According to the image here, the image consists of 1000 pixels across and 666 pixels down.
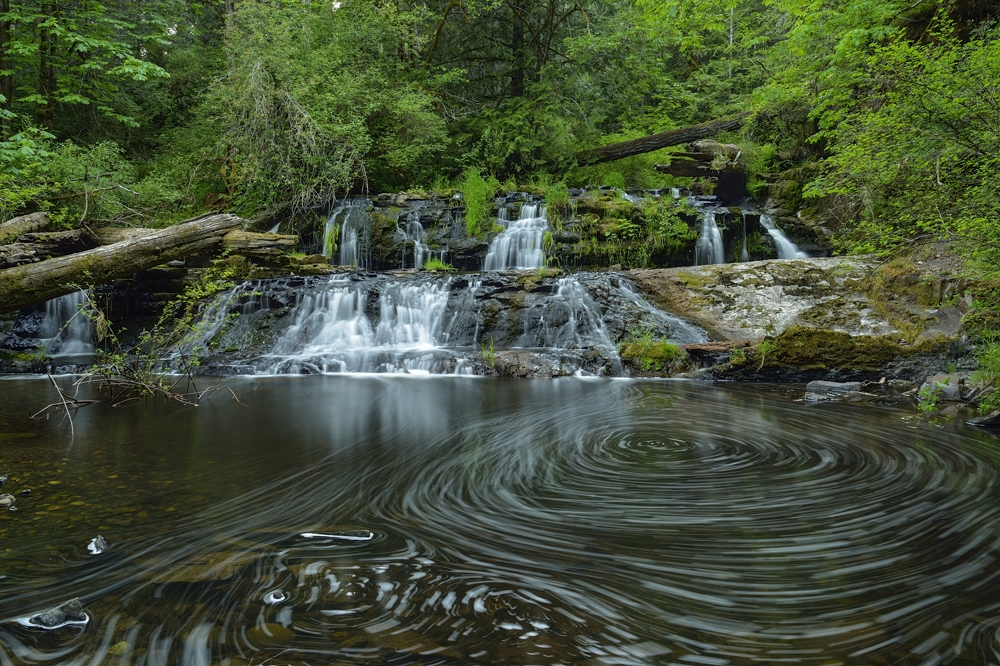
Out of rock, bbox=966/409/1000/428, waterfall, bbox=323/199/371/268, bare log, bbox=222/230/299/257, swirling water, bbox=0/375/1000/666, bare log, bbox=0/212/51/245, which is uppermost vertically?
waterfall, bbox=323/199/371/268

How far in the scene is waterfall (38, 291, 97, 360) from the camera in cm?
1105

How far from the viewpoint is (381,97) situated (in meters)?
15.8

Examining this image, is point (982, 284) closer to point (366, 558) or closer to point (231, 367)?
point (366, 558)

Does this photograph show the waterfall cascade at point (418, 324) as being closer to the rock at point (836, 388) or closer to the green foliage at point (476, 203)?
the rock at point (836, 388)

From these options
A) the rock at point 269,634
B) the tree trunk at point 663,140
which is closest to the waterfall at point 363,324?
the rock at point 269,634

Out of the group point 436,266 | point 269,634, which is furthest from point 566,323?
point 269,634

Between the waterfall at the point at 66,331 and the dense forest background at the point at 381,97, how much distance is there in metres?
1.94

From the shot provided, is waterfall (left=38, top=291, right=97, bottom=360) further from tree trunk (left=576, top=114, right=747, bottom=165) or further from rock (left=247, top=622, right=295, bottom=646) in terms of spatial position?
tree trunk (left=576, top=114, right=747, bottom=165)

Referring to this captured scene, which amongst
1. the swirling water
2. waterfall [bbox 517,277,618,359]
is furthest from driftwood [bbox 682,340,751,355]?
the swirling water

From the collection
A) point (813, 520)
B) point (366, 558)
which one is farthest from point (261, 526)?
point (813, 520)

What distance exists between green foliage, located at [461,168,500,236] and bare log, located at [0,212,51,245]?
870 centimetres

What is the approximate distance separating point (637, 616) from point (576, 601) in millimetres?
234

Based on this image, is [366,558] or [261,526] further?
[261,526]

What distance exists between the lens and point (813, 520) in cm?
288
